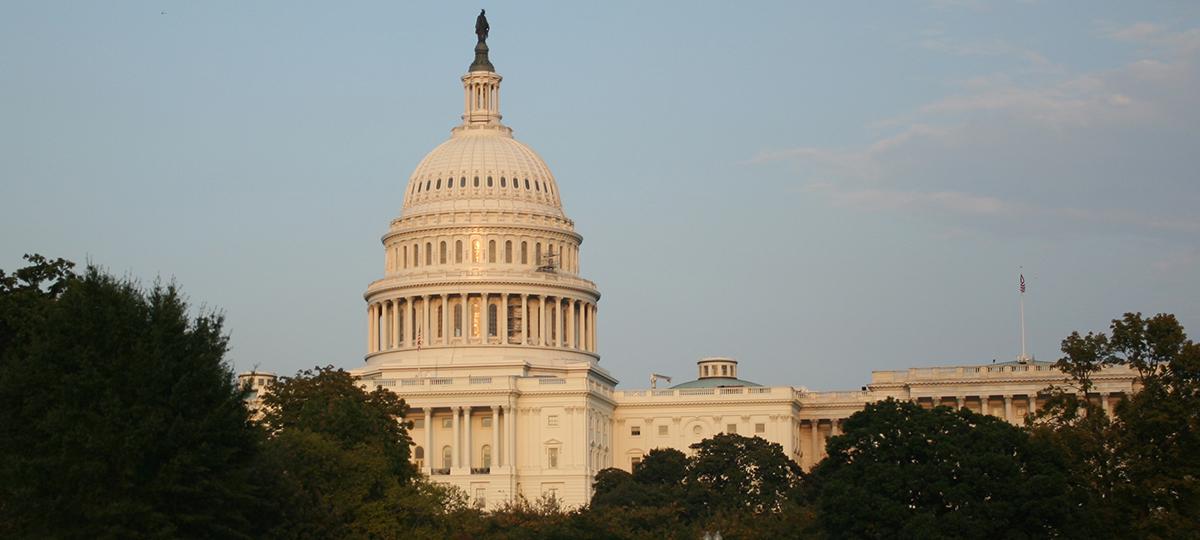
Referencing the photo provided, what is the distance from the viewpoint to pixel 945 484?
Result: 111062 mm

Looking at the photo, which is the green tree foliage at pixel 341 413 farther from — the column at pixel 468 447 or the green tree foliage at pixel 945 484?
the column at pixel 468 447

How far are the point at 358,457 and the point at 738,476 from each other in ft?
190

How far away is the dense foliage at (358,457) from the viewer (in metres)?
85.2

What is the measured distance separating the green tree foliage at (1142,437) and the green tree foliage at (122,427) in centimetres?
3691

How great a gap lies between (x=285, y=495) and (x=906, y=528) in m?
28.0

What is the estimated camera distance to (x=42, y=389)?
87.5 meters

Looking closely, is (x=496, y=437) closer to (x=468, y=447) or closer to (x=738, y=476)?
(x=468, y=447)

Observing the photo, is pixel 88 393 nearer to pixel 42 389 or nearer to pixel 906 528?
pixel 42 389

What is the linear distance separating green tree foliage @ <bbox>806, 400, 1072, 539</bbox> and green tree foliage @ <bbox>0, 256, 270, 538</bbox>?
1222 inches

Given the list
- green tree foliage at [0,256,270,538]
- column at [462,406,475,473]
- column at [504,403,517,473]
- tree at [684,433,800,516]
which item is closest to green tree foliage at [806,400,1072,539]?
green tree foliage at [0,256,270,538]

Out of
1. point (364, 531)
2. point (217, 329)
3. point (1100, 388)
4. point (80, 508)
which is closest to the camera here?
point (80, 508)

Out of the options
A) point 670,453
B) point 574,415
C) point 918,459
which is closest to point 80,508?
point 918,459

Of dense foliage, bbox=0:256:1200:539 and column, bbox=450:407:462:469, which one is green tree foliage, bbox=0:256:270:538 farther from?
column, bbox=450:407:462:469

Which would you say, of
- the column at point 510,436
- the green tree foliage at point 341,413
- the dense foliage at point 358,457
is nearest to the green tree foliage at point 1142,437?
the dense foliage at point 358,457
